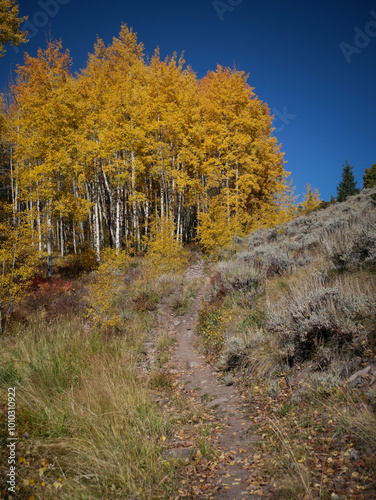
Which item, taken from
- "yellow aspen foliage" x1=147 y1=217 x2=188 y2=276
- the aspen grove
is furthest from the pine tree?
"yellow aspen foliage" x1=147 y1=217 x2=188 y2=276

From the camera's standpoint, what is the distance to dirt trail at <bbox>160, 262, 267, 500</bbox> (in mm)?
2559

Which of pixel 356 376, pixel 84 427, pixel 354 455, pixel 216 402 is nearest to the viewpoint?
pixel 354 455

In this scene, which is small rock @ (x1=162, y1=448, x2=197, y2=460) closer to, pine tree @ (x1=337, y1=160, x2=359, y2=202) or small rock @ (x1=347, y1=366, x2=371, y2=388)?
small rock @ (x1=347, y1=366, x2=371, y2=388)

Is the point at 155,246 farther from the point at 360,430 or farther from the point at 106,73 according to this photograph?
the point at 106,73

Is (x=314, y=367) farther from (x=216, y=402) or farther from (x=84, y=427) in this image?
(x=84, y=427)

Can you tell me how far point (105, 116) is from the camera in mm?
15242

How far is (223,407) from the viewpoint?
415cm

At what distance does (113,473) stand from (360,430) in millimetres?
2399

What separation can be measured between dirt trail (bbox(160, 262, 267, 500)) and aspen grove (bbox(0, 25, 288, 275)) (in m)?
8.03

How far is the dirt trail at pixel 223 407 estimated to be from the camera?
256 centimetres

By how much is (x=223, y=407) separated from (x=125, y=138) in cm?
1536

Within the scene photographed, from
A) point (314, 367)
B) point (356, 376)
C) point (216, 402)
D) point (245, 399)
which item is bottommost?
point (216, 402)

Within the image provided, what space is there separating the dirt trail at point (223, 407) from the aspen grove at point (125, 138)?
8026mm

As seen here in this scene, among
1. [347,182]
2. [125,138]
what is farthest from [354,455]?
[347,182]
